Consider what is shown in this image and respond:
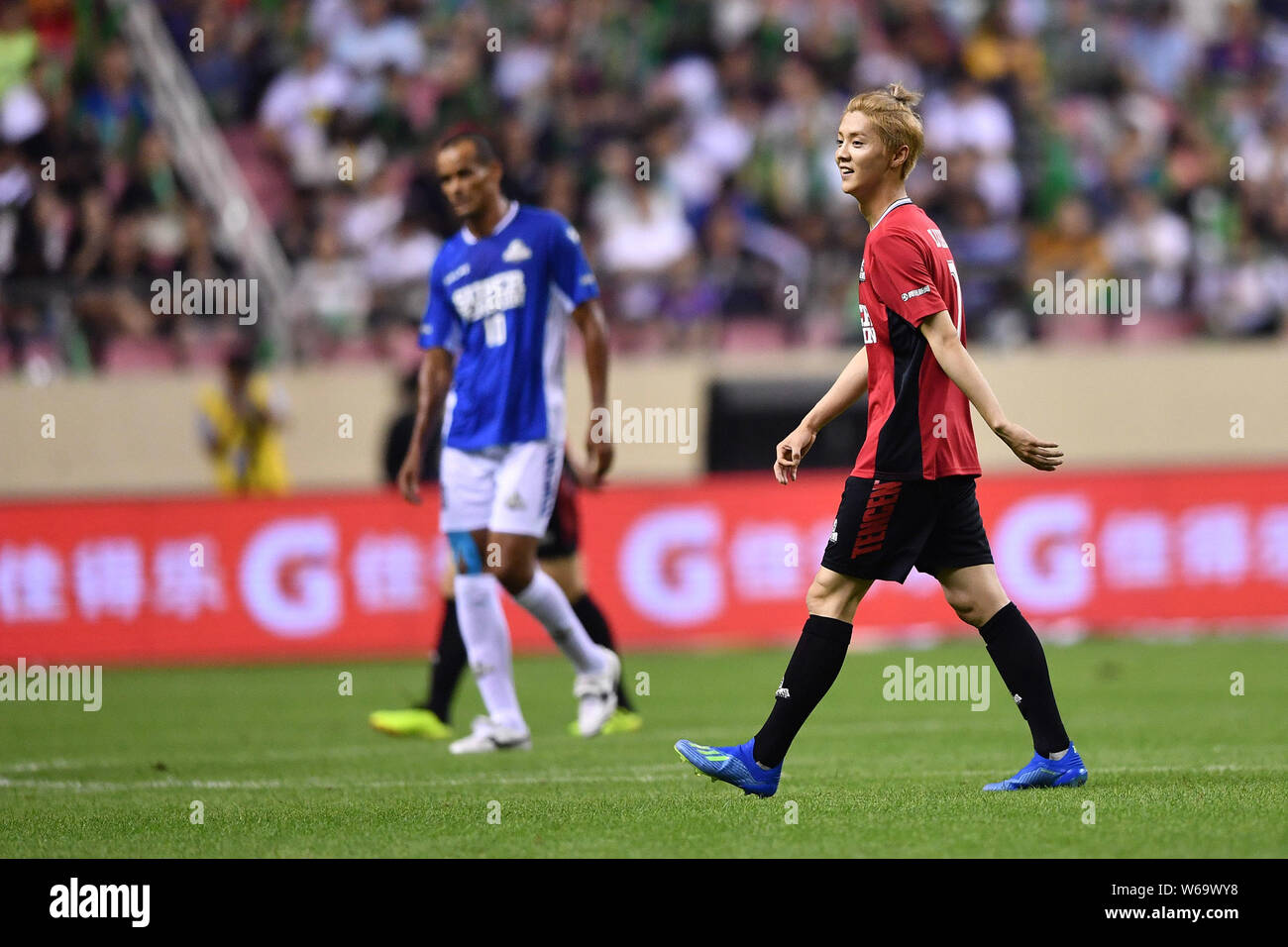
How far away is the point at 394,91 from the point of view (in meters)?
18.9

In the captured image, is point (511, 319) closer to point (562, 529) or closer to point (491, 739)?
point (562, 529)

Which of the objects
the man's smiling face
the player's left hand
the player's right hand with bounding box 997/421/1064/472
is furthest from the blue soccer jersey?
the player's right hand with bounding box 997/421/1064/472

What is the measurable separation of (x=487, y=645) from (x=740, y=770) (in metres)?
2.47

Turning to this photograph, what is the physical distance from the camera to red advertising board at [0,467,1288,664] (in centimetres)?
1422

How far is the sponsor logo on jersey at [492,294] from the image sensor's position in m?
8.39

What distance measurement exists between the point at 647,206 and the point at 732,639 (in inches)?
198

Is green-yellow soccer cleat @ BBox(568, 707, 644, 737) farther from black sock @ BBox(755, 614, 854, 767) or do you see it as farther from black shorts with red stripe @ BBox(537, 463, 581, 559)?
black sock @ BBox(755, 614, 854, 767)

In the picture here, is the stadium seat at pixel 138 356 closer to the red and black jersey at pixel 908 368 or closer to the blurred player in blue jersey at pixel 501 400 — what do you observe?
the blurred player in blue jersey at pixel 501 400

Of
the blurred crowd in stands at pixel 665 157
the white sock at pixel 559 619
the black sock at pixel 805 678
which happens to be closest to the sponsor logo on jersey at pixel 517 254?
the white sock at pixel 559 619

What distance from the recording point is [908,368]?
6.06 m

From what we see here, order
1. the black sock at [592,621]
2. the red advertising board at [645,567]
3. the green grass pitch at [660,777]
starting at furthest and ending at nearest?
the red advertising board at [645,567]
the black sock at [592,621]
the green grass pitch at [660,777]

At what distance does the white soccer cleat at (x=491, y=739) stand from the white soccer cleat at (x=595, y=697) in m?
0.42

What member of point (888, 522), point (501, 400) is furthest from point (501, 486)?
point (888, 522)

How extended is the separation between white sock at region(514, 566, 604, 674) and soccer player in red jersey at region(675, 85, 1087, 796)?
225 cm
